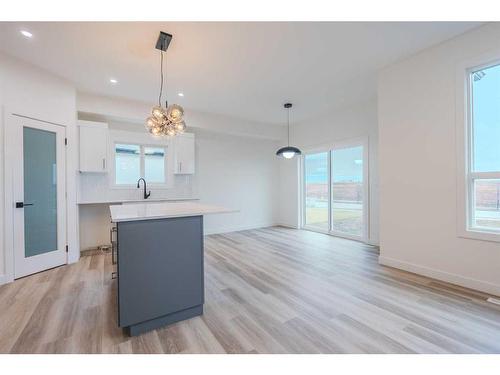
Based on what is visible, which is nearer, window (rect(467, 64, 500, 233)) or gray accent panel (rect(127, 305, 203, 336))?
gray accent panel (rect(127, 305, 203, 336))

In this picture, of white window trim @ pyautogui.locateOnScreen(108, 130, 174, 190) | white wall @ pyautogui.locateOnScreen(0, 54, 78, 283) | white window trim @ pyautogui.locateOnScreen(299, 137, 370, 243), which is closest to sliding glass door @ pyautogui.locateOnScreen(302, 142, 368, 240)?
white window trim @ pyautogui.locateOnScreen(299, 137, 370, 243)

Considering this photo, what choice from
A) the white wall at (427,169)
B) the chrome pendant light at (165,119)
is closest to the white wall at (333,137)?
the white wall at (427,169)

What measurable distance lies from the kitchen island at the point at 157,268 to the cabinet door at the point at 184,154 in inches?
126

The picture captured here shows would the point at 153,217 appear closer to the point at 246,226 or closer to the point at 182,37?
the point at 182,37

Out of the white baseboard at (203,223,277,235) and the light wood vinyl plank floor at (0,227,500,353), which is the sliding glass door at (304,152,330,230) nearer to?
the white baseboard at (203,223,277,235)

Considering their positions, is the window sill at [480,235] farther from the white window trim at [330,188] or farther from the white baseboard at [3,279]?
the white baseboard at [3,279]

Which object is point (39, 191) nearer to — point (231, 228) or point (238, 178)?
point (231, 228)

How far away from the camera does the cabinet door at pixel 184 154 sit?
5168 mm

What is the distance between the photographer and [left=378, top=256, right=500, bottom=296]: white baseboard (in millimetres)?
2547

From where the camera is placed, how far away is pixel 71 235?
3.81 meters

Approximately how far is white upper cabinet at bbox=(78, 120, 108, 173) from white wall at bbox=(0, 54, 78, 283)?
0.25 metres

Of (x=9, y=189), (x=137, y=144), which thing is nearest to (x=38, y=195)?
(x=9, y=189)

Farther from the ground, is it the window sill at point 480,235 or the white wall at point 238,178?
the white wall at point 238,178

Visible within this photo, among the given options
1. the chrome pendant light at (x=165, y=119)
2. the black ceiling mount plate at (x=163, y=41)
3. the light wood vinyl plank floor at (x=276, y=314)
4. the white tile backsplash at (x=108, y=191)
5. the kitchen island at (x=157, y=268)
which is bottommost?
the light wood vinyl plank floor at (x=276, y=314)
